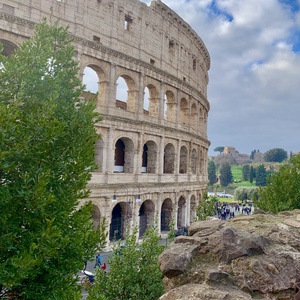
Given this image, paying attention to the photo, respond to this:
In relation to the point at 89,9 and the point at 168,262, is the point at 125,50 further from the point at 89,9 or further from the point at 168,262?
the point at 168,262

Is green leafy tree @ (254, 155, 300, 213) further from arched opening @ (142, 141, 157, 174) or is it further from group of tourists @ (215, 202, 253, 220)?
group of tourists @ (215, 202, 253, 220)

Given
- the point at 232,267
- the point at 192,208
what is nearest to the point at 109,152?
the point at 192,208

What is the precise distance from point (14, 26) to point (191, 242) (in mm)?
15849

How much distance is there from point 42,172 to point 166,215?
2302cm

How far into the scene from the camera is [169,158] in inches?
1099

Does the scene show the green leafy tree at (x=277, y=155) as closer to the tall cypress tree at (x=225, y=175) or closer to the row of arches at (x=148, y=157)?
the tall cypress tree at (x=225, y=175)

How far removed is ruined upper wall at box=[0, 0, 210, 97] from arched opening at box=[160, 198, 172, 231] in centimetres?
1103

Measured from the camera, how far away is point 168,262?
773 centimetres

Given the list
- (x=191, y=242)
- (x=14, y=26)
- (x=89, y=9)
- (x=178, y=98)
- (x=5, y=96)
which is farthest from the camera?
(x=178, y=98)

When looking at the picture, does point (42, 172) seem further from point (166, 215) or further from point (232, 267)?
point (166, 215)

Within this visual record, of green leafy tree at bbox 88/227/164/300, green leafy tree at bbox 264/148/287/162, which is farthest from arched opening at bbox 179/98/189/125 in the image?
green leafy tree at bbox 264/148/287/162

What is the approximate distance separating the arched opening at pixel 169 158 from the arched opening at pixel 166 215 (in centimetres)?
250

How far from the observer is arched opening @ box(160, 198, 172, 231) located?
90.1 feet

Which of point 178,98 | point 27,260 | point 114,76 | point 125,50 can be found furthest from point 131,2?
point 27,260
